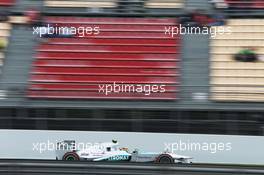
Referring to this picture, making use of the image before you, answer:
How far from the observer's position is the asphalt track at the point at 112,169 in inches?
271

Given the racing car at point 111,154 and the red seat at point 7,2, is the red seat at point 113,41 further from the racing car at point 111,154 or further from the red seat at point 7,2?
the racing car at point 111,154

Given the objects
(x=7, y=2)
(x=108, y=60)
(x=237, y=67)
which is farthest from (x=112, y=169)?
(x=7, y=2)

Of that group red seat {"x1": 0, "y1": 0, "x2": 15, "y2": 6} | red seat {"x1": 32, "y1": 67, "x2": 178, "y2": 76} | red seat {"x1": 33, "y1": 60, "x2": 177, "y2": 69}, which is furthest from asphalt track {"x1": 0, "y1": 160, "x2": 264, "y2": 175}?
red seat {"x1": 0, "y1": 0, "x2": 15, "y2": 6}

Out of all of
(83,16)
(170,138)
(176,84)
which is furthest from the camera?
(83,16)

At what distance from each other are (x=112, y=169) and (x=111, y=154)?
4.76 metres

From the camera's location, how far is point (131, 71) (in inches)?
533

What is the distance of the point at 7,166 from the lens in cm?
690

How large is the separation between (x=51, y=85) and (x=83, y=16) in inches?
116

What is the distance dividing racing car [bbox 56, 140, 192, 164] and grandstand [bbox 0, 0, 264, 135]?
382 mm

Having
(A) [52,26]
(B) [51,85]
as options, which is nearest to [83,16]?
(A) [52,26]

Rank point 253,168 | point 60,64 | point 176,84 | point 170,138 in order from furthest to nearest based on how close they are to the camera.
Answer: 1. point 60,64
2. point 176,84
3. point 170,138
4. point 253,168

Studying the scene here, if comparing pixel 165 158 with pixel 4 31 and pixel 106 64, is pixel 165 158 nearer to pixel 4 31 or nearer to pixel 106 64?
pixel 106 64

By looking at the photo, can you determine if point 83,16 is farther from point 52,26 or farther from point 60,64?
point 60,64

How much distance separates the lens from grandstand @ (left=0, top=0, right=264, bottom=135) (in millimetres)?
11711
